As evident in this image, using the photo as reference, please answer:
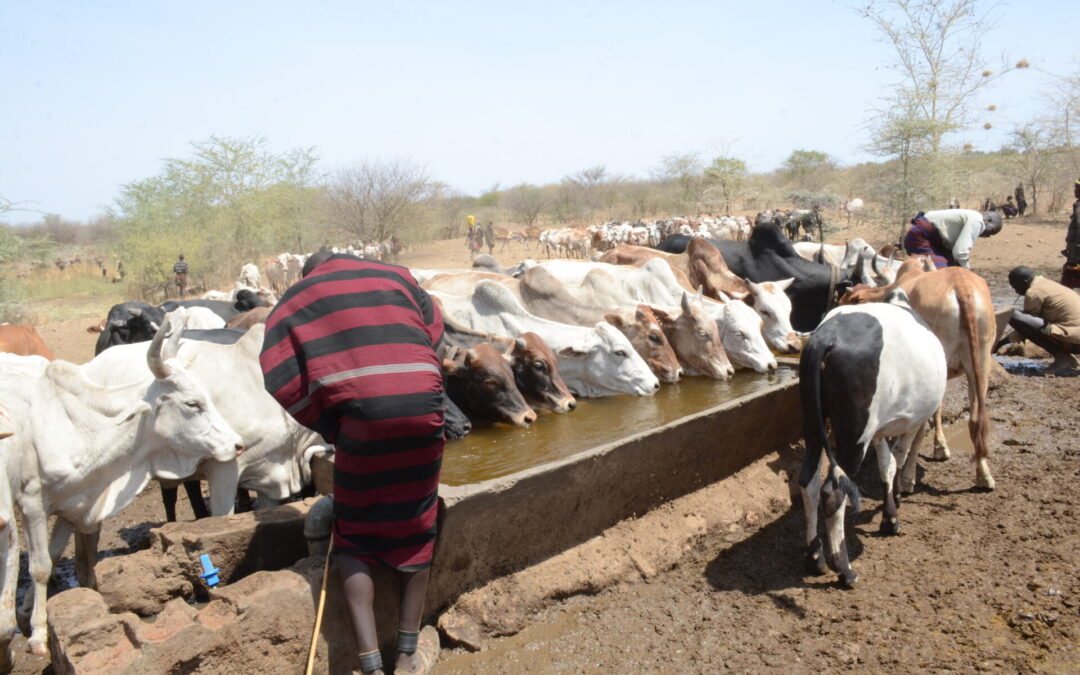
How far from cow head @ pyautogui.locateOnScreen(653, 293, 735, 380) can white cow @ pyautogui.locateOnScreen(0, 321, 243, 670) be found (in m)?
3.85

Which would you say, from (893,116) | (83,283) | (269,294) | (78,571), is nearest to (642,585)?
(78,571)

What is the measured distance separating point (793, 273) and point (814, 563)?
17.3 feet

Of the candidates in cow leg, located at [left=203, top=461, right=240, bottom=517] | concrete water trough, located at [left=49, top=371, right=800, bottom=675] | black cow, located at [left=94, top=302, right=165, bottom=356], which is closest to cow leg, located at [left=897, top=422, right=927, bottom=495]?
concrete water trough, located at [left=49, top=371, right=800, bottom=675]

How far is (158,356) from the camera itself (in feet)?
12.4

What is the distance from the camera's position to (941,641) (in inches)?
144

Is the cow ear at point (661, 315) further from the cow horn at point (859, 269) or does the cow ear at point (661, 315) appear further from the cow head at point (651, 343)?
the cow horn at point (859, 269)

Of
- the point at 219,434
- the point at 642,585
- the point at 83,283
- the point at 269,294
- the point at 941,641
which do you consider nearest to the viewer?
the point at 941,641

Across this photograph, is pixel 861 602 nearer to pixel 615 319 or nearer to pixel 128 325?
pixel 615 319

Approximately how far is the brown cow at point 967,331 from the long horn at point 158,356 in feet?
16.3

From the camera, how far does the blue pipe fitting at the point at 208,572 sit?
3330 mm

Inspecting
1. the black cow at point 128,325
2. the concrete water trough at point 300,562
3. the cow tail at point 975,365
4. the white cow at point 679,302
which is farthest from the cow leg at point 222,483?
the cow tail at point 975,365

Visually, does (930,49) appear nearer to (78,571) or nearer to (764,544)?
(764,544)

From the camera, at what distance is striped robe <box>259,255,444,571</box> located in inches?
115

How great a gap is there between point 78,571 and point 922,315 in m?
5.99
